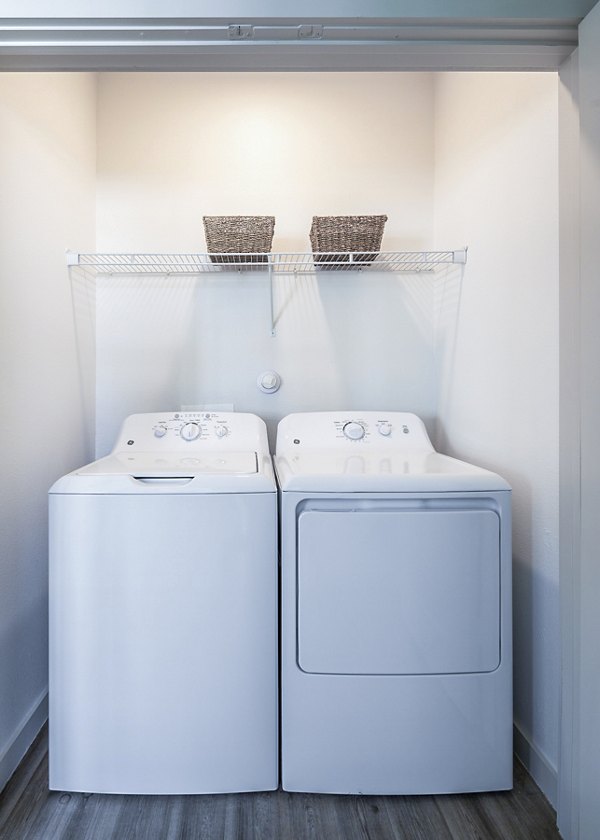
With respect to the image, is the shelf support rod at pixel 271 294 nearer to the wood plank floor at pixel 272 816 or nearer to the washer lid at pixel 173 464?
the washer lid at pixel 173 464

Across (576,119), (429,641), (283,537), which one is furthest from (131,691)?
(576,119)

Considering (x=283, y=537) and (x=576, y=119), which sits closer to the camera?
(x=576, y=119)

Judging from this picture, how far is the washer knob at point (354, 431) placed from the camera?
188cm

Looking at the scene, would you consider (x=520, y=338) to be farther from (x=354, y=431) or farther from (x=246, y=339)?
(x=246, y=339)

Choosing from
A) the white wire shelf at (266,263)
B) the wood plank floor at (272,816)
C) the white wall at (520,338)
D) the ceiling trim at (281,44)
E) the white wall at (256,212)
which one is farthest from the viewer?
the white wall at (256,212)

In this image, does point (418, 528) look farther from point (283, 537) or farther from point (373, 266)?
point (373, 266)

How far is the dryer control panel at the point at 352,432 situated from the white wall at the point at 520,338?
7.9 inches

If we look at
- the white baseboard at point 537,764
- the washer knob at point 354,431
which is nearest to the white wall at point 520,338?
the white baseboard at point 537,764

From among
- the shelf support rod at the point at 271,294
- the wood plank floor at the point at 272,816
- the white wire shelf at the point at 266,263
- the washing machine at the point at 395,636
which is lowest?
the wood plank floor at the point at 272,816

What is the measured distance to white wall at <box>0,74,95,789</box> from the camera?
1.44 meters

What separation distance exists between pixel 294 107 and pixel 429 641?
6.99ft

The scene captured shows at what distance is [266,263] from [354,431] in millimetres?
730

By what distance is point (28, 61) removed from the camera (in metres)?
1.12

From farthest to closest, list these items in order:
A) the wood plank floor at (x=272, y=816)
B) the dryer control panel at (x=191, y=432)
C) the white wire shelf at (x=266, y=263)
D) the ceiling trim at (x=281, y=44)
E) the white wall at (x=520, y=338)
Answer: the white wire shelf at (x=266, y=263) → the dryer control panel at (x=191, y=432) → the white wall at (x=520, y=338) → the wood plank floor at (x=272, y=816) → the ceiling trim at (x=281, y=44)
